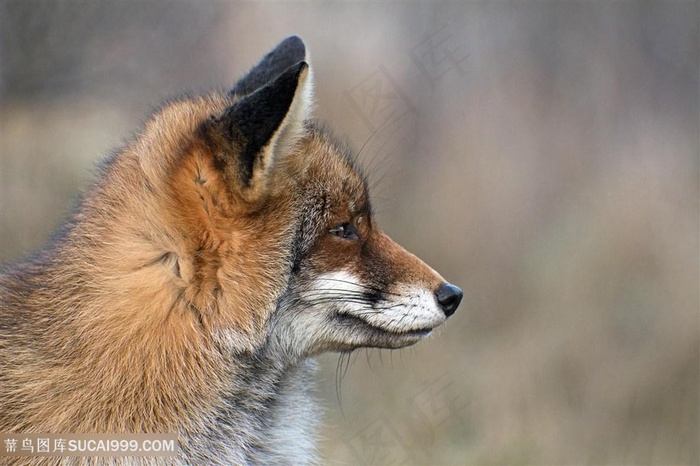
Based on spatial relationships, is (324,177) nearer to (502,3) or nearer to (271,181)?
(271,181)

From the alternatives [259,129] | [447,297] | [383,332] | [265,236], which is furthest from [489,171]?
[259,129]

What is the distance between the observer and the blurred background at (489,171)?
9.24 m

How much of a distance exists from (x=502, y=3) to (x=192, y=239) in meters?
9.39

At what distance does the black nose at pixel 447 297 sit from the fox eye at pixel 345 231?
0.56 m

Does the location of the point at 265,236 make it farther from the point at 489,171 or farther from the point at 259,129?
the point at 489,171

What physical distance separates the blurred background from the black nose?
386 cm

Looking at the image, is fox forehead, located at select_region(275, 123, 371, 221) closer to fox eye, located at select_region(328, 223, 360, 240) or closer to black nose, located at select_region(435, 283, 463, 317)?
fox eye, located at select_region(328, 223, 360, 240)

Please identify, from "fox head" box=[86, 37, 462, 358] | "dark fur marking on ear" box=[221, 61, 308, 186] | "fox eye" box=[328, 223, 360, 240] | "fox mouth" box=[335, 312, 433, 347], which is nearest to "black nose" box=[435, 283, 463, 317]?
"fox head" box=[86, 37, 462, 358]

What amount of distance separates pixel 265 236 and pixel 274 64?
62.1 inches

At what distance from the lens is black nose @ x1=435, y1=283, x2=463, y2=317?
4.54 m

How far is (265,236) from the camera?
13.7 feet

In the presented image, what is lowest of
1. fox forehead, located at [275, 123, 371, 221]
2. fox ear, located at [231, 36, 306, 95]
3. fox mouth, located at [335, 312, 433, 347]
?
fox mouth, located at [335, 312, 433, 347]

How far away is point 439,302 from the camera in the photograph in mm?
4531

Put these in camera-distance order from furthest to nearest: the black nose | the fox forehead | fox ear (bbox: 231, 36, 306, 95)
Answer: fox ear (bbox: 231, 36, 306, 95)
the black nose
the fox forehead
